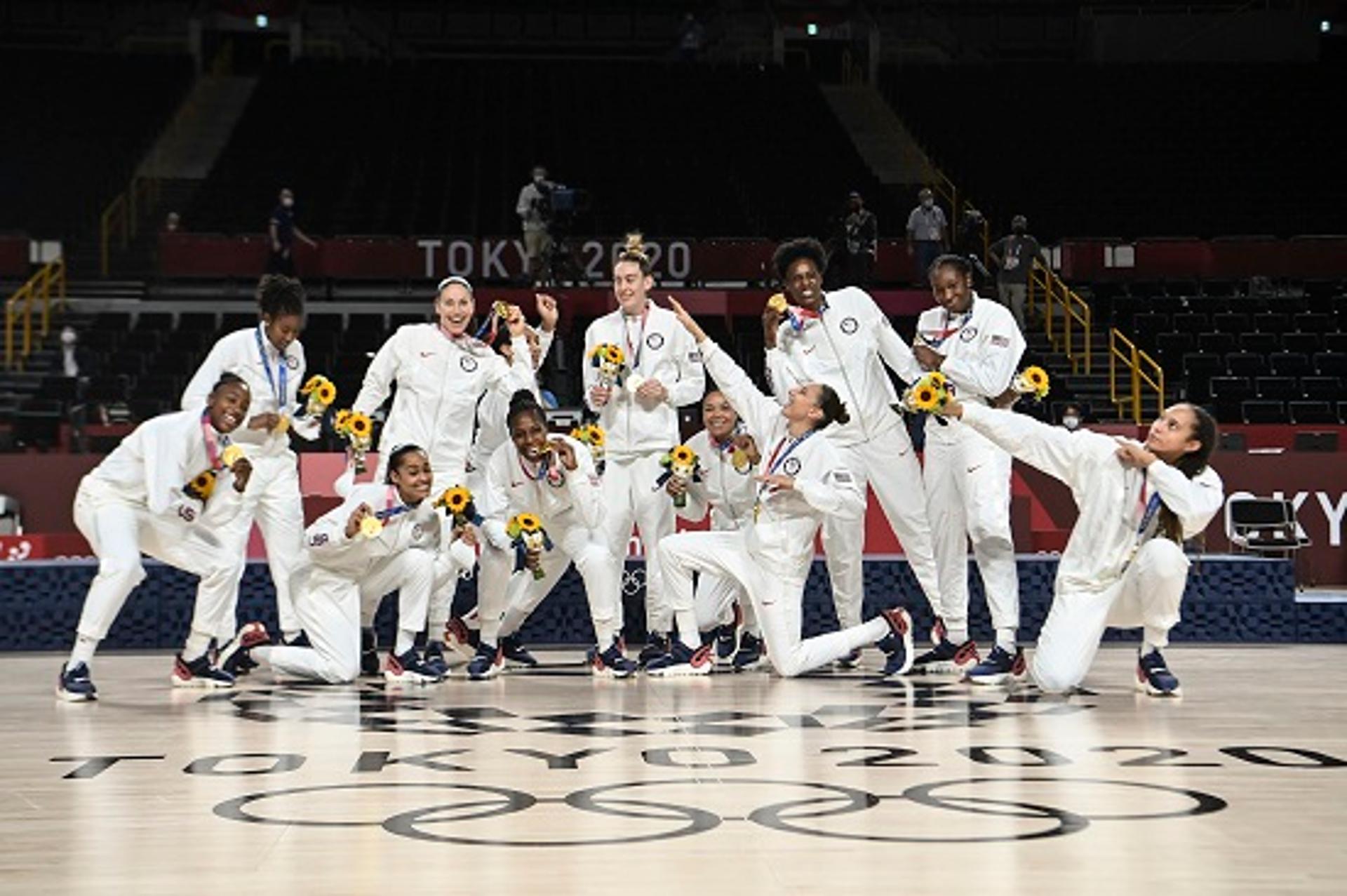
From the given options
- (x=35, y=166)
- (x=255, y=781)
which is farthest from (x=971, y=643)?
(x=35, y=166)

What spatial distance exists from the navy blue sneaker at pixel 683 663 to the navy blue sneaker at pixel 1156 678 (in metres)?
2.52

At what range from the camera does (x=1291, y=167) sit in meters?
33.2

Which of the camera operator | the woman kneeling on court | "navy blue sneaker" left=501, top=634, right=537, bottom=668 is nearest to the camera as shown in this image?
the woman kneeling on court

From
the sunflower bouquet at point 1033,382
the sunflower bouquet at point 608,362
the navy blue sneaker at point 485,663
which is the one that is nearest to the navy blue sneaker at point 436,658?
the navy blue sneaker at point 485,663

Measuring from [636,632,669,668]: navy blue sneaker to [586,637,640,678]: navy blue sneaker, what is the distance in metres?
0.09

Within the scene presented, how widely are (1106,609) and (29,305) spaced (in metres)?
17.9

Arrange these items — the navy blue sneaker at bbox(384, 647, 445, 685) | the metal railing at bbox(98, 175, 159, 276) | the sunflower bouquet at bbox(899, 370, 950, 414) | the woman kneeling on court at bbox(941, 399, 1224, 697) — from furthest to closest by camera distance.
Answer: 1. the metal railing at bbox(98, 175, 159, 276)
2. the navy blue sneaker at bbox(384, 647, 445, 685)
3. the woman kneeling on court at bbox(941, 399, 1224, 697)
4. the sunflower bouquet at bbox(899, 370, 950, 414)

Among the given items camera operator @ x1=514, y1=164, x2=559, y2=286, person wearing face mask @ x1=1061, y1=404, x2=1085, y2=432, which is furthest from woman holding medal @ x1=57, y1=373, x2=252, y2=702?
camera operator @ x1=514, y1=164, x2=559, y2=286

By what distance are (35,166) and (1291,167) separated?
2054 centimetres

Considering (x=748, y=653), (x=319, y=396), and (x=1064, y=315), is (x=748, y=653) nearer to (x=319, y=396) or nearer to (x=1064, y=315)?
(x=319, y=396)

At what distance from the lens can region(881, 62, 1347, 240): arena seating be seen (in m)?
31.4

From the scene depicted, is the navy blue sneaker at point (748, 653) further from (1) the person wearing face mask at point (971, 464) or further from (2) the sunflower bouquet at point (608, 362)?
(2) the sunflower bouquet at point (608, 362)

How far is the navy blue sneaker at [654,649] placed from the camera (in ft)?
40.1

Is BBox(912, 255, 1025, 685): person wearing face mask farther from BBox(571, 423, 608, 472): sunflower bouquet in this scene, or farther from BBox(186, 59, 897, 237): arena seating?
BBox(186, 59, 897, 237): arena seating
